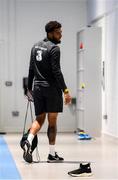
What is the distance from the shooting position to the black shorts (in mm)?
6051

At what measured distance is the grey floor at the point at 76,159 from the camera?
516 centimetres

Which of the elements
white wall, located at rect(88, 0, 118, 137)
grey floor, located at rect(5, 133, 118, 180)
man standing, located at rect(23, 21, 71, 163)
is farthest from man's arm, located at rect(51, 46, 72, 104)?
white wall, located at rect(88, 0, 118, 137)

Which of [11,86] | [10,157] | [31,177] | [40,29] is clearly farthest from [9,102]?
[31,177]

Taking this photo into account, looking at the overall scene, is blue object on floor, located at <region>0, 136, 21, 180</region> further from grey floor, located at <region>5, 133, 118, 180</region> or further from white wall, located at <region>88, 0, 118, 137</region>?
white wall, located at <region>88, 0, 118, 137</region>

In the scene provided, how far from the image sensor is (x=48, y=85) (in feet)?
19.9

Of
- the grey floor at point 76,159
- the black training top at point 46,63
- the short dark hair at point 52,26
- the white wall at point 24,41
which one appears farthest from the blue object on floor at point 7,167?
the white wall at point 24,41

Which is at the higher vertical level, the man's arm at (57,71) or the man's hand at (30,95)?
the man's arm at (57,71)

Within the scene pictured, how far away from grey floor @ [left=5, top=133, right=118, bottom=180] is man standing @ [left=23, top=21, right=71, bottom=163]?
35 cm

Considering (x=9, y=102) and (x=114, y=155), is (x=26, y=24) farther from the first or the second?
(x=114, y=155)

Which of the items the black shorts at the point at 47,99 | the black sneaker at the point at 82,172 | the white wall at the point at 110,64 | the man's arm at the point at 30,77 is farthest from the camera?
the white wall at the point at 110,64

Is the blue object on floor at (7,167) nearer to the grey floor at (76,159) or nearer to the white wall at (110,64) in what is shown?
the grey floor at (76,159)

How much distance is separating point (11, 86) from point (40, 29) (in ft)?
5.02

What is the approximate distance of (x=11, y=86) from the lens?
12.1 m

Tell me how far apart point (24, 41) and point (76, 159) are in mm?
6141
